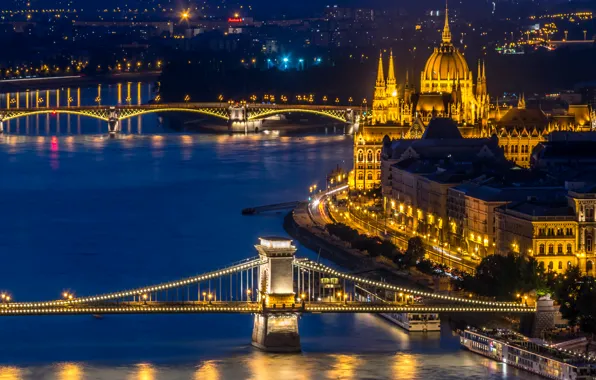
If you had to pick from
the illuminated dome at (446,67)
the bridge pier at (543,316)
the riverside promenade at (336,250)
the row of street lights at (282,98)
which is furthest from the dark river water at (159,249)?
the row of street lights at (282,98)

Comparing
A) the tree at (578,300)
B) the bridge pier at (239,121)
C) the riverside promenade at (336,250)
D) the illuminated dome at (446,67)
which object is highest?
the illuminated dome at (446,67)

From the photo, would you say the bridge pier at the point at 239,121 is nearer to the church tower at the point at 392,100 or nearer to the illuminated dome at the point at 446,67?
the illuminated dome at the point at 446,67

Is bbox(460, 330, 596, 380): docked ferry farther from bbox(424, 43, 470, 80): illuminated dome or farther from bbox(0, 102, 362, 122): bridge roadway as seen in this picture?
bbox(0, 102, 362, 122): bridge roadway

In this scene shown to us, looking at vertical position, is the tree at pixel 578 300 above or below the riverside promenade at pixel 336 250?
above

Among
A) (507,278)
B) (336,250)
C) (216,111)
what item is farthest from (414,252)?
(216,111)

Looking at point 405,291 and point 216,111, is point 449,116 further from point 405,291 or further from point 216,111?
point 405,291

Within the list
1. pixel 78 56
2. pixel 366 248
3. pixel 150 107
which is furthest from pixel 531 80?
pixel 366 248

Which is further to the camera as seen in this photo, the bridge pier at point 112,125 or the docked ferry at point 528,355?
the bridge pier at point 112,125

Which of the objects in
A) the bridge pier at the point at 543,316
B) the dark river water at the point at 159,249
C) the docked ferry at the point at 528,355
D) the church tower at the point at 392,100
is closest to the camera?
the docked ferry at the point at 528,355
